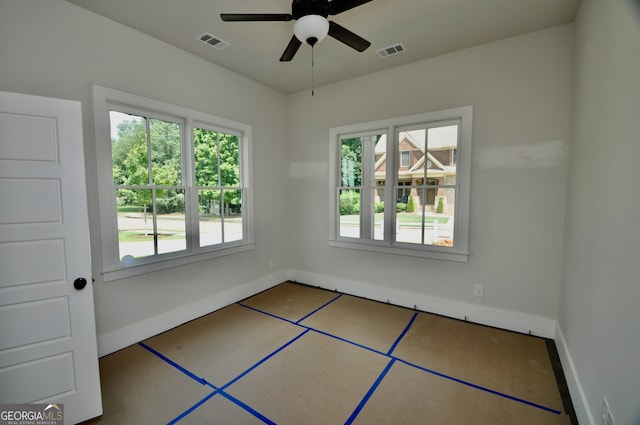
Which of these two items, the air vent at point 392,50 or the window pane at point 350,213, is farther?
the window pane at point 350,213

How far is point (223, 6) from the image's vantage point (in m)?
2.36

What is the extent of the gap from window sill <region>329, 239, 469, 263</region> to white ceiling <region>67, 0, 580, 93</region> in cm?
235

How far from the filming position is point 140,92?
2750 millimetres

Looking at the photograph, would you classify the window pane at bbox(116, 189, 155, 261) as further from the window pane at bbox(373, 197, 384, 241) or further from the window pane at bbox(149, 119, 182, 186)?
the window pane at bbox(373, 197, 384, 241)

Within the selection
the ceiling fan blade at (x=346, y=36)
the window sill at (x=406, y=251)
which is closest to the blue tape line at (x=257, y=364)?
the window sill at (x=406, y=251)

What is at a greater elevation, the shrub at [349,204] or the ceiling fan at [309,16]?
the ceiling fan at [309,16]

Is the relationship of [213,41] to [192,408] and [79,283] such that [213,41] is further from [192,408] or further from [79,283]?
[192,408]

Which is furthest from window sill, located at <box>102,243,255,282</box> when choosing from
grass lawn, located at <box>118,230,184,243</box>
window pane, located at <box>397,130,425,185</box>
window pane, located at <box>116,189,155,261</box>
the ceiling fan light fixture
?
the ceiling fan light fixture

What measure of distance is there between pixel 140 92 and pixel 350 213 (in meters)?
2.92

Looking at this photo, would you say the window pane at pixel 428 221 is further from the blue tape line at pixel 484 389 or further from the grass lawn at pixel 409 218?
the blue tape line at pixel 484 389

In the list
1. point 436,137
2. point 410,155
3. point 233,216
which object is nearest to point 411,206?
point 410,155

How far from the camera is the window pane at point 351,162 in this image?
3.99 m

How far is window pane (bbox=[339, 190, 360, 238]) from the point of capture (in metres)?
4.05

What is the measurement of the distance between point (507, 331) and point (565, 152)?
1.93 m
